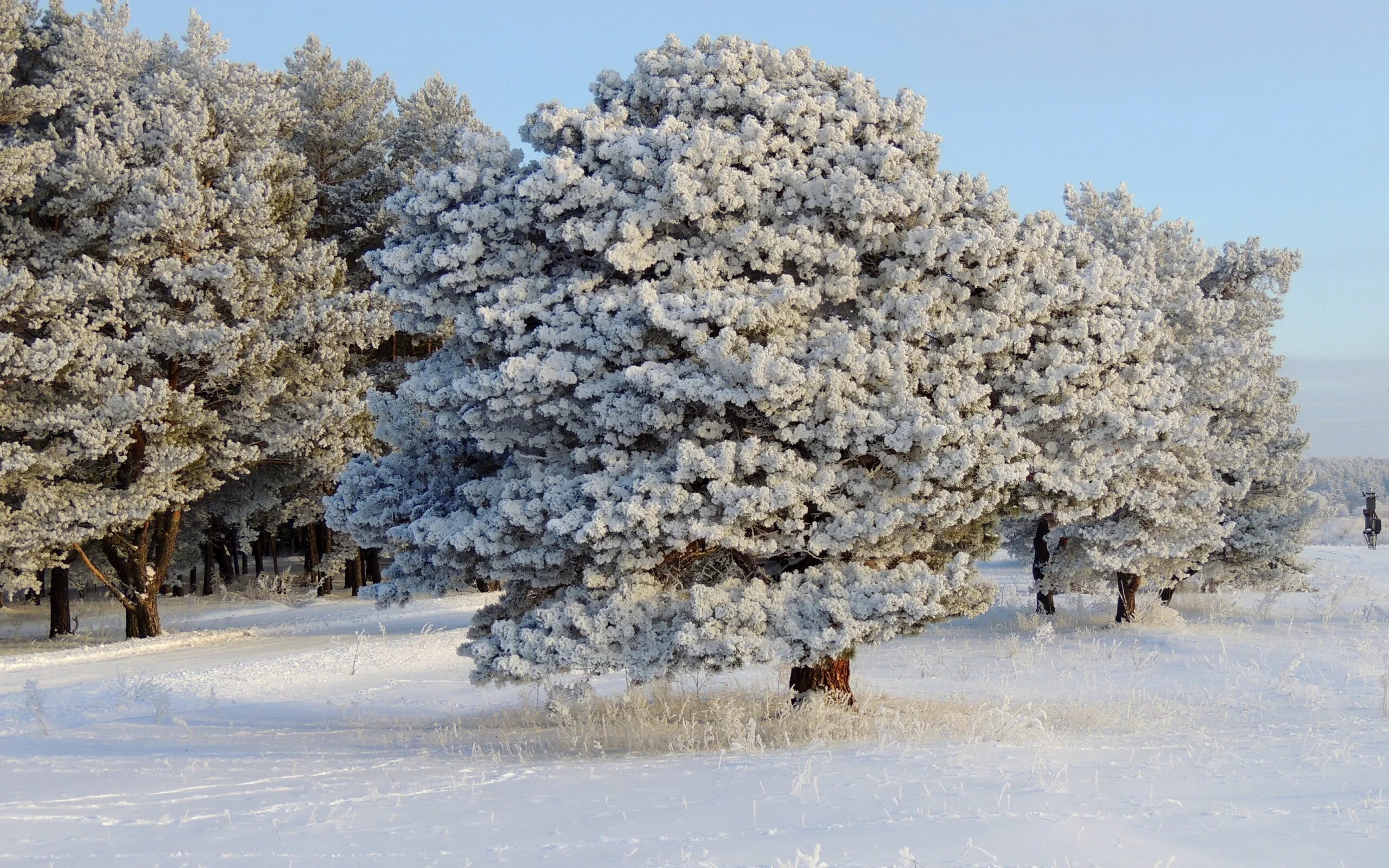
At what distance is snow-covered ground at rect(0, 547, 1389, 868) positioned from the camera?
5145mm

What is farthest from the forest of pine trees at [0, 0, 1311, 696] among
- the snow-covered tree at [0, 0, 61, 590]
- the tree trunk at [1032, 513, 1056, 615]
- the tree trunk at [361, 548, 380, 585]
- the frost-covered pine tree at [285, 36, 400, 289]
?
the tree trunk at [361, 548, 380, 585]

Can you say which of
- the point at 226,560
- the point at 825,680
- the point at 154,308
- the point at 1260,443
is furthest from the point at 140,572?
the point at 1260,443

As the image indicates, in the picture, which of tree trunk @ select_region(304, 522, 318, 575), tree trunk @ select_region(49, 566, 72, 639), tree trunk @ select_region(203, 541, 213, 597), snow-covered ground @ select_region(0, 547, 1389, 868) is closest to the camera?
snow-covered ground @ select_region(0, 547, 1389, 868)

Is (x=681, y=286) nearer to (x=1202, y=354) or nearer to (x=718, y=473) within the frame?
(x=718, y=473)

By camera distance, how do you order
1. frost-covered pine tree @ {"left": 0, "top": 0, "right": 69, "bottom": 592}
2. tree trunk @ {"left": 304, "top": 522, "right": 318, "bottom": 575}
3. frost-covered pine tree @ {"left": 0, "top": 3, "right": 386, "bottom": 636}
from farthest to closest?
1. tree trunk @ {"left": 304, "top": 522, "right": 318, "bottom": 575}
2. frost-covered pine tree @ {"left": 0, "top": 3, "right": 386, "bottom": 636}
3. frost-covered pine tree @ {"left": 0, "top": 0, "right": 69, "bottom": 592}

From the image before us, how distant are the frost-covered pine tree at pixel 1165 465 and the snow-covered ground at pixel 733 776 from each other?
8.12 ft

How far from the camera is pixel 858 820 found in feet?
18.0

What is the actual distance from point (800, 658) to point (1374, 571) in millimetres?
29852

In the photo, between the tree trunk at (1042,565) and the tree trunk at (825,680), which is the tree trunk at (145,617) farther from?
the tree trunk at (1042,565)

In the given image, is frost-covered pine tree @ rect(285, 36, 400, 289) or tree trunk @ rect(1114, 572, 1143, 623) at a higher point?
frost-covered pine tree @ rect(285, 36, 400, 289)

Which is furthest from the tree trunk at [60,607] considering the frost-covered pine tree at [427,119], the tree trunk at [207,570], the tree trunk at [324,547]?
the frost-covered pine tree at [427,119]

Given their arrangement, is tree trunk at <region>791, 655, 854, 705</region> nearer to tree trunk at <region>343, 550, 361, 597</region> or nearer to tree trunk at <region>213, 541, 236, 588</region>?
tree trunk at <region>343, 550, 361, 597</region>

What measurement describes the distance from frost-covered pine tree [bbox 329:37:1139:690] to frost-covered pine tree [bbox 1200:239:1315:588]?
13335mm

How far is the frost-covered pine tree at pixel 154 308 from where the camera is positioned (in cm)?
2081
